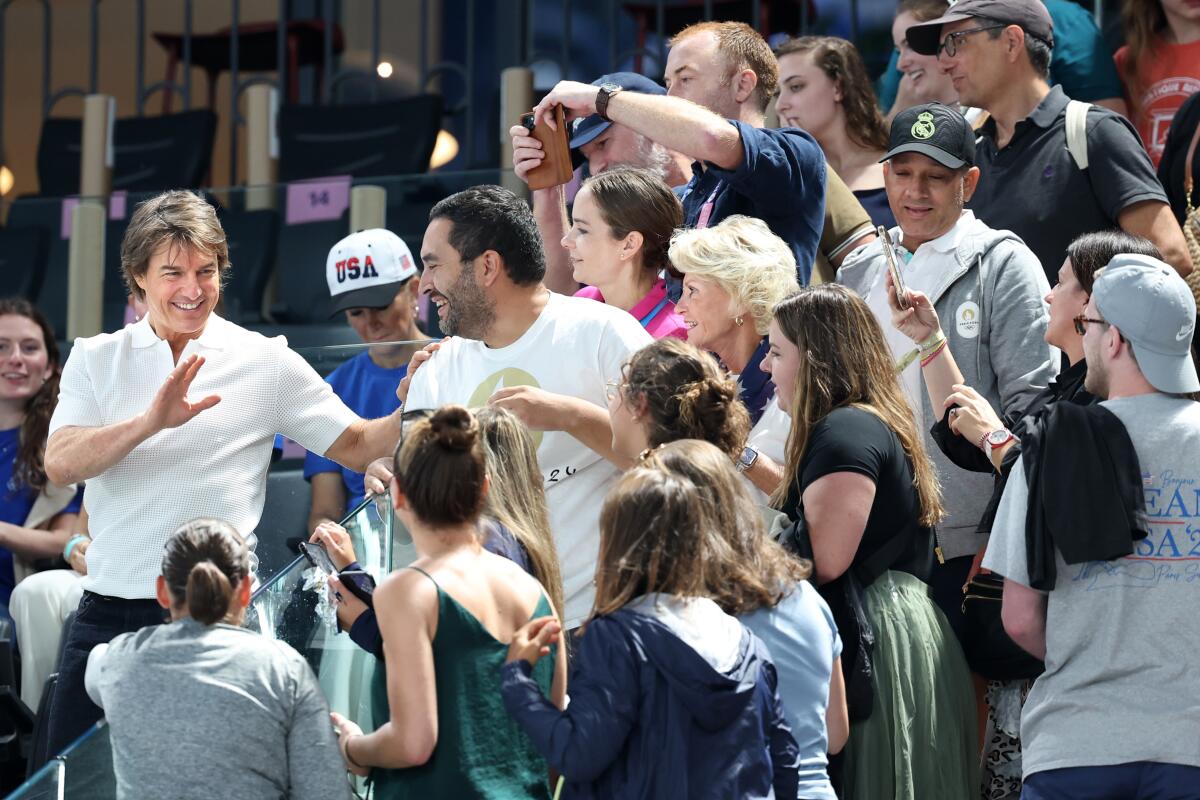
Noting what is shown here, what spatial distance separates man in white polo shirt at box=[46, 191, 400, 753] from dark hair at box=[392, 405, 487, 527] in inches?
28.0

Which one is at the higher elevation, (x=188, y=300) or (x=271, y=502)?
(x=188, y=300)

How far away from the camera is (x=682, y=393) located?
8.81 ft

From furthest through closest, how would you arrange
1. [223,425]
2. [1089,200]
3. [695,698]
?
[1089,200] < [223,425] < [695,698]

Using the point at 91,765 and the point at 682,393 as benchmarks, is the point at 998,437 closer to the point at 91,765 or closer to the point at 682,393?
the point at 682,393

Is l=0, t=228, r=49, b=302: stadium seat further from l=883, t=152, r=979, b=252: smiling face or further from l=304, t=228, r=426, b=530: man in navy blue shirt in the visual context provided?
l=883, t=152, r=979, b=252: smiling face

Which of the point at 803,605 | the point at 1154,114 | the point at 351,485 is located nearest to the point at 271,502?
the point at 351,485

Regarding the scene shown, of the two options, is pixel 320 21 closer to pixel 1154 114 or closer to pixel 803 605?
pixel 1154 114

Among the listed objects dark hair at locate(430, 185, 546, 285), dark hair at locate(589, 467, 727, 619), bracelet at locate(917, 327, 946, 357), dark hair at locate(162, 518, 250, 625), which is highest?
dark hair at locate(430, 185, 546, 285)

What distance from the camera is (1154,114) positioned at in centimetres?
448

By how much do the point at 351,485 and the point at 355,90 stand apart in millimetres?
5134

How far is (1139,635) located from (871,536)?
1.73 ft

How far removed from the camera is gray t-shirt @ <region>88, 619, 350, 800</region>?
2.31 meters

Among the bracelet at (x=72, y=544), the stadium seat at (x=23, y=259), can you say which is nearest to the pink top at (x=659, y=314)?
the bracelet at (x=72, y=544)

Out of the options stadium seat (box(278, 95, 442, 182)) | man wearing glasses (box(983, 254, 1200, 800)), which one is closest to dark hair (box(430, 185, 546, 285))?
man wearing glasses (box(983, 254, 1200, 800))
